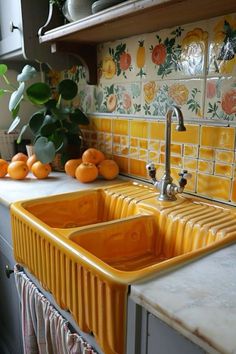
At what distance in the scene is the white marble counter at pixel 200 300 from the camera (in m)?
0.46

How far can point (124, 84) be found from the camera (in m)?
1.33

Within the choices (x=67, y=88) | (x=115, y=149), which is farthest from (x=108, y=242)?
(x=67, y=88)

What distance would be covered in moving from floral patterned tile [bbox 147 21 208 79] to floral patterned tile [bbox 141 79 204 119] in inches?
1.1

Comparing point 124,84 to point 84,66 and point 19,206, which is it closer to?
point 84,66

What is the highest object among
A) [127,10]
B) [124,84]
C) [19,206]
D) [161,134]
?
[127,10]

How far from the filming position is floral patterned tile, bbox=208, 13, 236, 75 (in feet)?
3.06

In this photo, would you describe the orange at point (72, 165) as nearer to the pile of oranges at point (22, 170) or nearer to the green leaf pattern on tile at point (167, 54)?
the pile of oranges at point (22, 170)

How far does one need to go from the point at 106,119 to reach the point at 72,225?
55 cm

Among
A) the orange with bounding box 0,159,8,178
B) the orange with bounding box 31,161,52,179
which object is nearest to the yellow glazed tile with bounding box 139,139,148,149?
the orange with bounding box 31,161,52,179

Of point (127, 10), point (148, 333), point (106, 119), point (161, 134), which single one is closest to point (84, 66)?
point (106, 119)

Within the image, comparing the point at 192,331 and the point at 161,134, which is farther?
the point at 161,134

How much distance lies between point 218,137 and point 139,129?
0.38 metres

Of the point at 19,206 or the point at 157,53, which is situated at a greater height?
the point at 157,53

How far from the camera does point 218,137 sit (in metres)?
1.01
